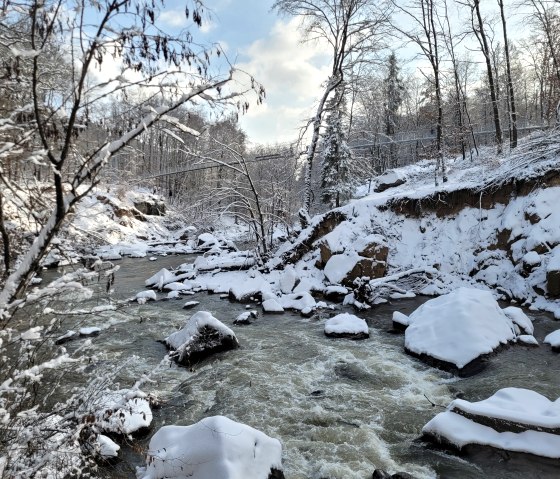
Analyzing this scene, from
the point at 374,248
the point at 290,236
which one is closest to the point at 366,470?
the point at 374,248

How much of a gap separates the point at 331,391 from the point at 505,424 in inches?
109

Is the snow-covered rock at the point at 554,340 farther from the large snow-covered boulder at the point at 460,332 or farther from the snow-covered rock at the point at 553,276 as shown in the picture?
the snow-covered rock at the point at 553,276

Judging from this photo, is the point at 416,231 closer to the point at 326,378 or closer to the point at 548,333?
the point at 548,333

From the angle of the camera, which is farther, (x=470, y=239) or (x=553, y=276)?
(x=470, y=239)

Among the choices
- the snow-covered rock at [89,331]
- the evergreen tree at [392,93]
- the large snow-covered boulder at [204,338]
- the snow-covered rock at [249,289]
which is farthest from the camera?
the evergreen tree at [392,93]

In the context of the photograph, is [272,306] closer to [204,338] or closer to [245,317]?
[245,317]

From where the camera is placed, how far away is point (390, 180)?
29.9 metres

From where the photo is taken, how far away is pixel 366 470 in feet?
14.7

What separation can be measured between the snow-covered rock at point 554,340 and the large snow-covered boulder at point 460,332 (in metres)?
0.65

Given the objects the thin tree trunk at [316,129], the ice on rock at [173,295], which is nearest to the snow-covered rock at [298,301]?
the ice on rock at [173,295]

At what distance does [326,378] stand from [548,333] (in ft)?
18.4

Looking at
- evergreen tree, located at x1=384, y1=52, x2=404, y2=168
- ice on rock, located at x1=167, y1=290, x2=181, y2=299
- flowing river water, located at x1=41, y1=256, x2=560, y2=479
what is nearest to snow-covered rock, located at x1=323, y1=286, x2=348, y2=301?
flowing river water, located at x1=41, y1=256, x2=560, y2=479

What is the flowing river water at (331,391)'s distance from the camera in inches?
179

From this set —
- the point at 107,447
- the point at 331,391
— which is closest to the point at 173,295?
the point at 331,391
